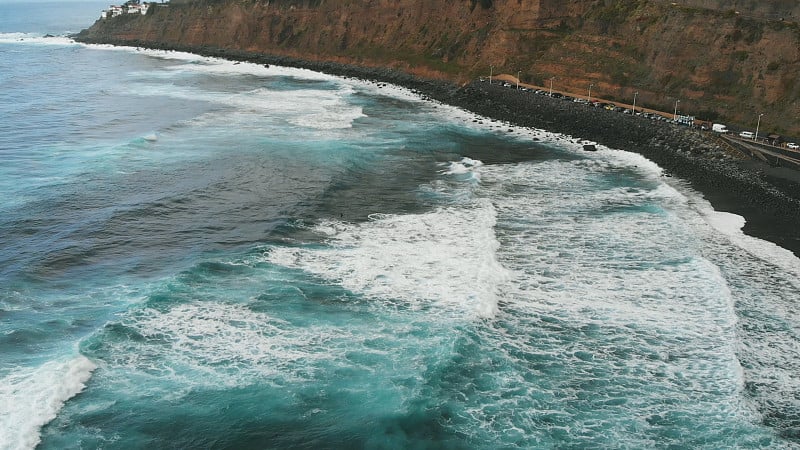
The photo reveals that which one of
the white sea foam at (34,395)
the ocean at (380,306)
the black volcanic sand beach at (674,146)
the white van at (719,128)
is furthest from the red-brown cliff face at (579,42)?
the white sea foam at (34,395)

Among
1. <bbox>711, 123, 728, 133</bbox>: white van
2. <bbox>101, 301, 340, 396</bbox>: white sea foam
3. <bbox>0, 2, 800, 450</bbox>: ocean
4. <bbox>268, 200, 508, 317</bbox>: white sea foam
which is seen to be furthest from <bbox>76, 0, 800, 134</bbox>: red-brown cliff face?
<bbox>101, 301, 340, 396</bbox>: white sea foam

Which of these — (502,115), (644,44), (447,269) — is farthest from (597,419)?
(644,44)

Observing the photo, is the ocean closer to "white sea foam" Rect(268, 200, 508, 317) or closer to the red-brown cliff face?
"white sea foam" Rect(268, 200, 508, 317)

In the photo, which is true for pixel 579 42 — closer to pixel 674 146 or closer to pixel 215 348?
pixel 674 146

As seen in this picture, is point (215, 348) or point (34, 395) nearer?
point (34, 395)

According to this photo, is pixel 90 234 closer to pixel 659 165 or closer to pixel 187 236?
pixel 187 236

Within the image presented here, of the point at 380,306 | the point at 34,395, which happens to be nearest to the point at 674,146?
the point at 380,306
